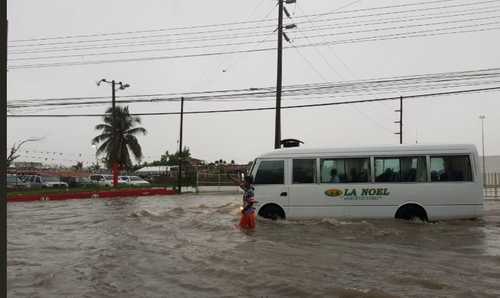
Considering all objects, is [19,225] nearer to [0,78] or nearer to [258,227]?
[258,227]

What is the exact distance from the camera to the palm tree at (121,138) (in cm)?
5650

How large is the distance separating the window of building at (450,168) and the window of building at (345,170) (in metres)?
1.67

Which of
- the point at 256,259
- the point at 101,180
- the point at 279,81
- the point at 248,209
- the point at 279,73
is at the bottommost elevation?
the point at 256,259

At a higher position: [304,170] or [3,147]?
[304,170]

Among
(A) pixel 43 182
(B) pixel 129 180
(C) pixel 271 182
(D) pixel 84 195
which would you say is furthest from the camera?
(B) pixel 129 180

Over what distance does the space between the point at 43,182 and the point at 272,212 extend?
38116mm

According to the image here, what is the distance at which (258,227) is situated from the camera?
544 inches

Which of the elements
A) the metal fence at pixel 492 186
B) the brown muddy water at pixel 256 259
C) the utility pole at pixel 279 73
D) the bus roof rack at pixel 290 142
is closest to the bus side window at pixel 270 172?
the brown muddy water at pixel 256 259

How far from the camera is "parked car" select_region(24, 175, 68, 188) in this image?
46688 millimetres

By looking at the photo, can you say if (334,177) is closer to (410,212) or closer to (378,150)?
(378,150)

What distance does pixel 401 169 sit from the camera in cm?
1424

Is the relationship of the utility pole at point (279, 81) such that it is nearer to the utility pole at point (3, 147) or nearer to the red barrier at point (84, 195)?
the red barrier at point (84, 195)

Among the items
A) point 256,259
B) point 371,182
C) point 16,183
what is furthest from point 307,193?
point 16,183

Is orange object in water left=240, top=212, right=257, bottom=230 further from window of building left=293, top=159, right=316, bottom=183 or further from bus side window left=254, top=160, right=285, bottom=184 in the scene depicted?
window of building left=293, top=159, right=316, bottom=183
